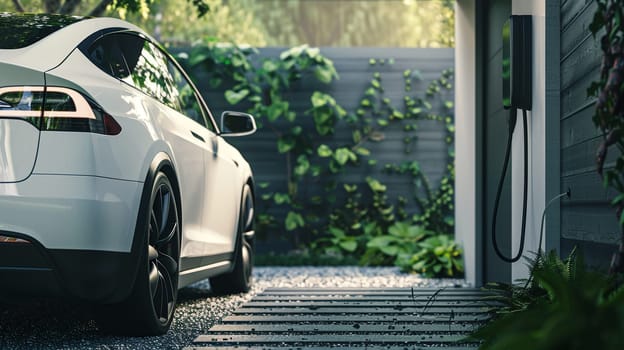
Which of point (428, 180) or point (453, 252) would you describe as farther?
point (428, 180)

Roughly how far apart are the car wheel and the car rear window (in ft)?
7.34

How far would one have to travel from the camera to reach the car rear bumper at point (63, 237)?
10.6 feet

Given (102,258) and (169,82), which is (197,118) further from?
(102,258)

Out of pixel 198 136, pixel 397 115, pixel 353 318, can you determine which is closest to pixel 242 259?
pixel 198 136

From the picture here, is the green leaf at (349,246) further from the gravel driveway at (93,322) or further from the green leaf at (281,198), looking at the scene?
the gravel driveway at (93,322)

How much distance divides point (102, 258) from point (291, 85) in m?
6.39

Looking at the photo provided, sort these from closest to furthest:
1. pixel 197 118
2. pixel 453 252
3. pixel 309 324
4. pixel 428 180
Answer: pixel 309 324 → pixel 197 118 → pixel 453 252 → pixel 428 180

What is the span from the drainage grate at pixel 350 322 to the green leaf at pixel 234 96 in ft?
13.5

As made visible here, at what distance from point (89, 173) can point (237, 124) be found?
2.34 meters

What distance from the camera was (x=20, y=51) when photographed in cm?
340

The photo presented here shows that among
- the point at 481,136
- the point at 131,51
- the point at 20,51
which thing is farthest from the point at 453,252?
the point at 20,51

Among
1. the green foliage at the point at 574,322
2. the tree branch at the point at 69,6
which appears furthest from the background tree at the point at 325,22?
the green foliage at the point at 574,322

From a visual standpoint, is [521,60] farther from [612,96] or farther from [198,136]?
[612,96]

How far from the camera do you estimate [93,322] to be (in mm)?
4223
